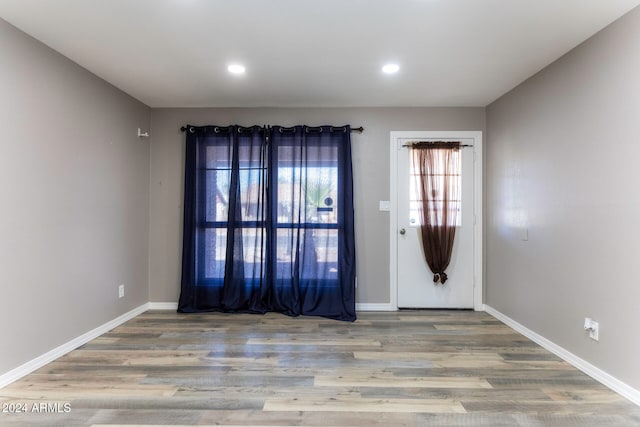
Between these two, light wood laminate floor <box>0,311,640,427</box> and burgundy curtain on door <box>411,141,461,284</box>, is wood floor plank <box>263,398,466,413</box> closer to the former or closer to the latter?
light wood laminate floor <box>0,311,640,427</box>

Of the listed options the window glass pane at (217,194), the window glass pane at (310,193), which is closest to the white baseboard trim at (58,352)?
the window glass pane at (217,194)

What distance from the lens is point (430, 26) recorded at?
89.3 inches

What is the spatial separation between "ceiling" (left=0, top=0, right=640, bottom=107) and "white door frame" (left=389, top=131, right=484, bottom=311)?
0.58 m

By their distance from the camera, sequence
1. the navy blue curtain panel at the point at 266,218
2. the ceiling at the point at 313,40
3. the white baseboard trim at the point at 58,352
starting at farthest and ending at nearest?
the navy blue curtain panel at the point at 266,218 < the white baseboard trim at the point at 58,352 < the ceiling at the point at 313,40

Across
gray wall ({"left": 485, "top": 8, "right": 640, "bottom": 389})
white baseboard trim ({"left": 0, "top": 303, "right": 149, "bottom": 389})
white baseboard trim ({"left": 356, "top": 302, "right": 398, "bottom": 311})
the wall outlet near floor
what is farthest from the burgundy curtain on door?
white baseboard trim ({"left": 0, "top": 303, "right": 149, "bottom": 389})

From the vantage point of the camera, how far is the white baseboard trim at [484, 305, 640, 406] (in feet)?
6.83

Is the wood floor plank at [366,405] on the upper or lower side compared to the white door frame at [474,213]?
lower

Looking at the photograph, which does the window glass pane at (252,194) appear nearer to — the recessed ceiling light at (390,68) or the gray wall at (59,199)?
the gray wall at (59,199)

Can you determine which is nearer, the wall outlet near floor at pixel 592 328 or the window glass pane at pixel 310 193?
the wall outlet near floor at pixel 592 328

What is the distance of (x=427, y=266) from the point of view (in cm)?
395

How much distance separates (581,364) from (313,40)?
313 centimetres

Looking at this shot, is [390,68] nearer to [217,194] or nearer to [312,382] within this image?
[217,194]

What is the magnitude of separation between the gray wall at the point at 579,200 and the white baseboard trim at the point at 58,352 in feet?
13.2

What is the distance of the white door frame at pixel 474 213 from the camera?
3934mm
